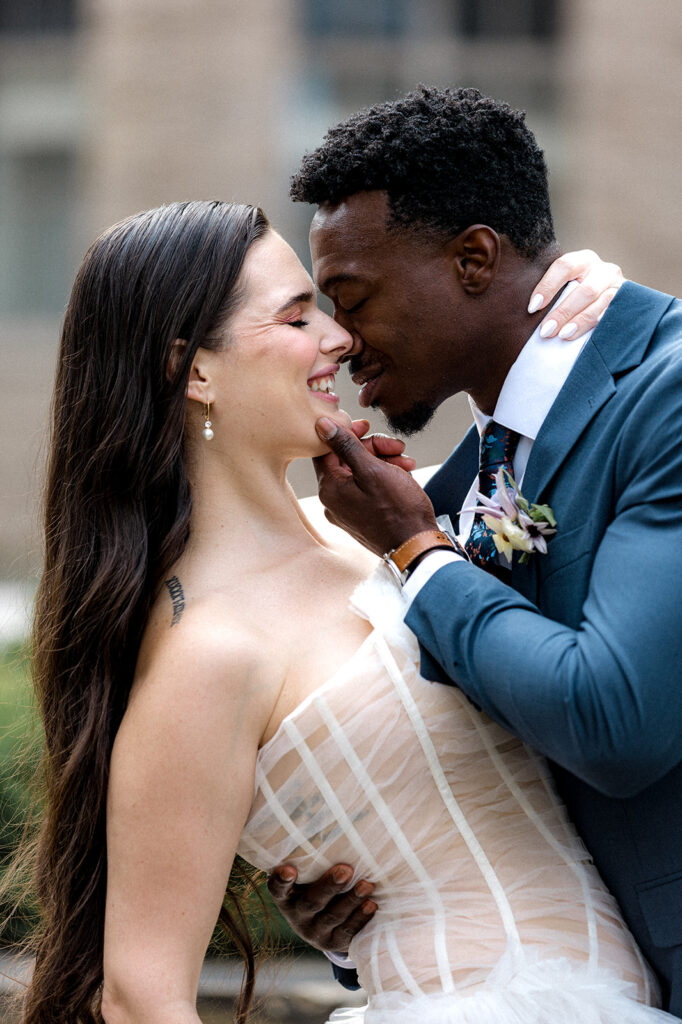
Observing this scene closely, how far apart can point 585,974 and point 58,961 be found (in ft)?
4.03

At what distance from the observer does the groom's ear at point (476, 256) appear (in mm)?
2920

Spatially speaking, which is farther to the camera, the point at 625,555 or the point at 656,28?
the point at 656,28

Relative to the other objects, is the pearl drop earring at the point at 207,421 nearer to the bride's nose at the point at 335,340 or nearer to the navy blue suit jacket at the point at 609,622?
the bride's nose at the point at 335,340

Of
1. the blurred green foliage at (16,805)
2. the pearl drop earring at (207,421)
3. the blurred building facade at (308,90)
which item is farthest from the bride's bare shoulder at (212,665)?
the blurred building facade at (308,90)

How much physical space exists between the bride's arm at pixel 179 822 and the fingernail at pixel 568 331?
39.4 inches

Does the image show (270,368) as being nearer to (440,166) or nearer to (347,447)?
(347,447)

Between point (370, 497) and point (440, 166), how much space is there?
2.70ft

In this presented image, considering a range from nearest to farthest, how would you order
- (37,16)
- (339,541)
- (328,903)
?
(328,903) < (339,541) < (37,16)

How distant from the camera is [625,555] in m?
Result: 2.34

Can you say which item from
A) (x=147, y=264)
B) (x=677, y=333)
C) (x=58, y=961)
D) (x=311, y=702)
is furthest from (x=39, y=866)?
(x=677, y=333)

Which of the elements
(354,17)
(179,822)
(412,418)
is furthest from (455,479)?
(354,17)

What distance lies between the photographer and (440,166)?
2.90 m

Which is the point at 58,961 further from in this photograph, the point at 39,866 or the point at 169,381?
the point at 169,381

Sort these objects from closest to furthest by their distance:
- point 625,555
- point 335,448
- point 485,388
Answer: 1. point 625,555
2. point 335,448
3. point 485,388
